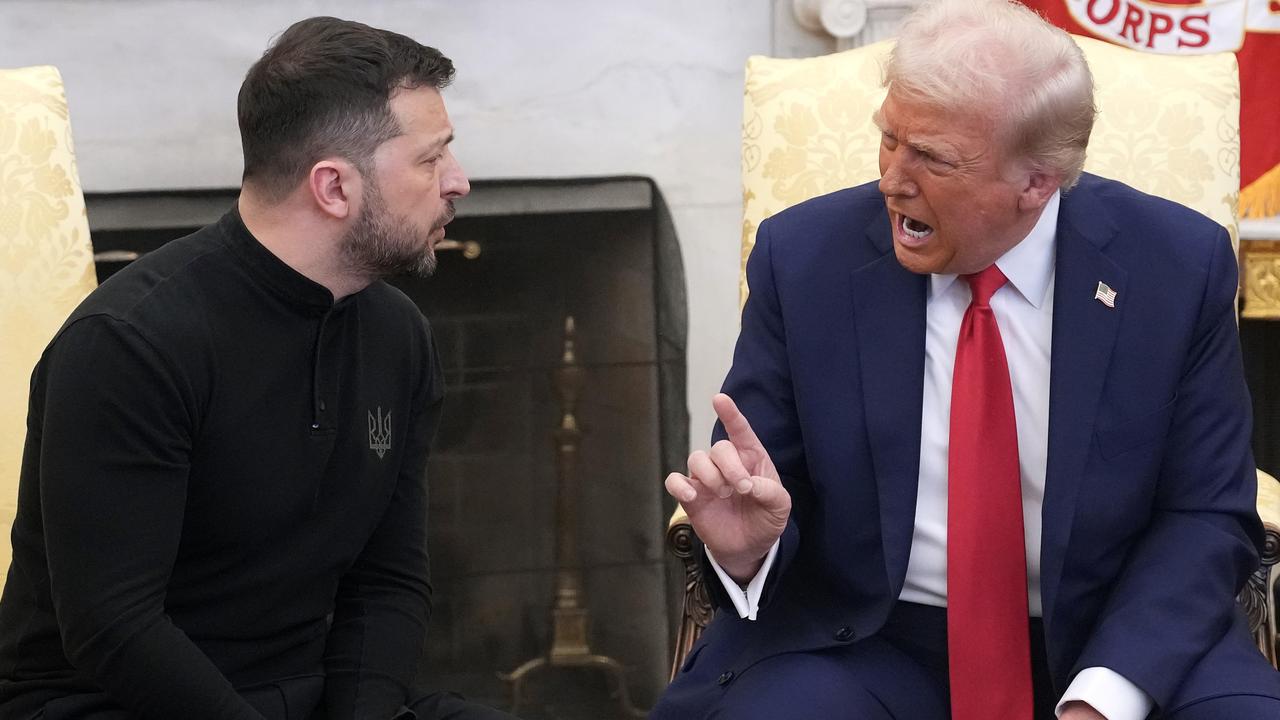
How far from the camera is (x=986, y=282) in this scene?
5.29ft

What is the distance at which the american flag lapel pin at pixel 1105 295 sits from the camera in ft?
5.18

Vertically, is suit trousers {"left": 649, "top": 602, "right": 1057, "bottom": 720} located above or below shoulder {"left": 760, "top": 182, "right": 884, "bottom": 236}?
below

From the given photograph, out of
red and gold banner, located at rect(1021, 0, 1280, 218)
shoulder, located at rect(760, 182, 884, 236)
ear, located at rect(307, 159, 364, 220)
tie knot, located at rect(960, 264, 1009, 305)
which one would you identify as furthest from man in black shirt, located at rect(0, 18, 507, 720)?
red and gold banner, located at rect(1021, 0, 1280, 218)

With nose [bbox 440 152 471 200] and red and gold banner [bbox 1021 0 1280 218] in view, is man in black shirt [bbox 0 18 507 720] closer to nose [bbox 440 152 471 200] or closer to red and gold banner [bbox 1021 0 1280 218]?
nose [bbox 440 152 471 200]

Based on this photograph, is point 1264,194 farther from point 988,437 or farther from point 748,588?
point 748,588

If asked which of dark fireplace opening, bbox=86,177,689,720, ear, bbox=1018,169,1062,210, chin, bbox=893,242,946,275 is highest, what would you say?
ear, bbox=1018,169,1062,210

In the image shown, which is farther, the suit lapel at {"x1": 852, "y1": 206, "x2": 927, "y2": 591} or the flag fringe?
the flag fringe

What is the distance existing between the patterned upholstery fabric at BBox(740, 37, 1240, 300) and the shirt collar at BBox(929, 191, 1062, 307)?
57 centimetres

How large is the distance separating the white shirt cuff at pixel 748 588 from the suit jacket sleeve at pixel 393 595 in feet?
1.33

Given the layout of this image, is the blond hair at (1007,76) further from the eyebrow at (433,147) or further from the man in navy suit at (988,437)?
the eyebrow at (433,147)

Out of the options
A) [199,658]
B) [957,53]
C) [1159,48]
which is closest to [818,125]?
[957,53]

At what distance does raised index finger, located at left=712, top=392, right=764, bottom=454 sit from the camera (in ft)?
4.64

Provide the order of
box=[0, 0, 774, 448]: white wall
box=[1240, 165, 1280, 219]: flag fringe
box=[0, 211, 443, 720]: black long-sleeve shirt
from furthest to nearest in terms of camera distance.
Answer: box=[1240, 165, 1280, 219]: flag fringe, box=[0, 0, 774, 448]: white wall, box=[0, 211, 443, 720]: black long-sleeve shirt

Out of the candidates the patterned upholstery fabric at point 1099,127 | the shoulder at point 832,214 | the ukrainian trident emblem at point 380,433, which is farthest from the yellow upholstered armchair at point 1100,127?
the ukrainian trident emblem at point 380,433
